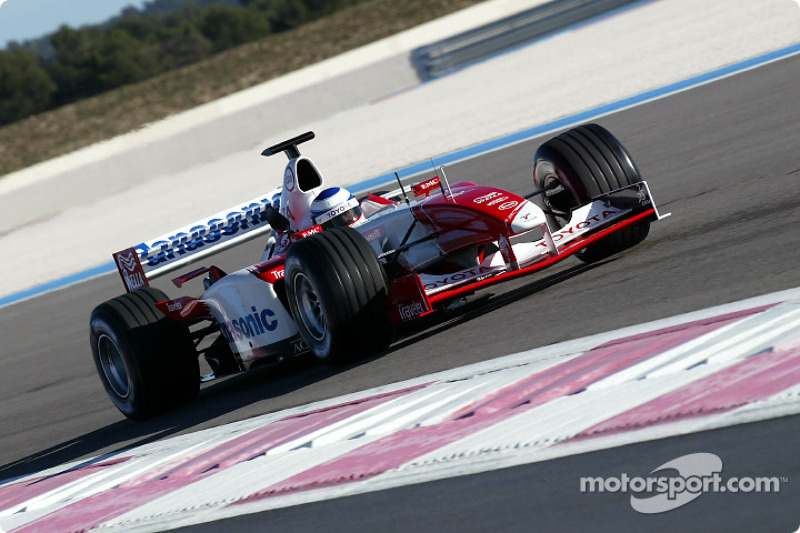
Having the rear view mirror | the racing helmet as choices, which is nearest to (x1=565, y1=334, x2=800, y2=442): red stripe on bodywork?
the racing helmet

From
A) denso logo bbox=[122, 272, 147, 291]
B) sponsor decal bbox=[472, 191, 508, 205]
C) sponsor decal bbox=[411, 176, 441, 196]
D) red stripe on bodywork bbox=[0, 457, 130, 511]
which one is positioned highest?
denso logo bbox=[122, 272, 147, 291]

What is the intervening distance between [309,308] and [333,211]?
948mm

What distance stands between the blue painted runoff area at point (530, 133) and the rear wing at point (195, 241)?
764 centimetres

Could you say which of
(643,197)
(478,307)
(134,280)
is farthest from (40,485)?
(643,197)

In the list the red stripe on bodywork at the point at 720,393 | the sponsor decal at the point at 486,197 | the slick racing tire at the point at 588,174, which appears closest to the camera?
the red stripe on bodywork at the point at 720,393

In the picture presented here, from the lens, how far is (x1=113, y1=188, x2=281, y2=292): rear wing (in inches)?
329

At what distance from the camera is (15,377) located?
11.0m

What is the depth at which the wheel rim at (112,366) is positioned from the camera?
792 cm

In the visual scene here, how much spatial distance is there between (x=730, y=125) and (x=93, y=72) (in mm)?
36490

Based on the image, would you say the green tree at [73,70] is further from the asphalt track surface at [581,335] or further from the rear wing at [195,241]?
the rear wing at [195,241]

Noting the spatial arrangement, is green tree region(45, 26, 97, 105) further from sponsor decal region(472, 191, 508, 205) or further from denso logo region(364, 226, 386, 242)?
sponsor decal region(472, 191, 508, 205)

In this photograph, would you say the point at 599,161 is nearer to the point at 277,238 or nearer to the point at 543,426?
the point at 277,238

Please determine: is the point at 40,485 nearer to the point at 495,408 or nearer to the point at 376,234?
the point at 376,234

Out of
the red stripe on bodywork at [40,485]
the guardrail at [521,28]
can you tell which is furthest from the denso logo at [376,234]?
the guardrail at [521,28]
